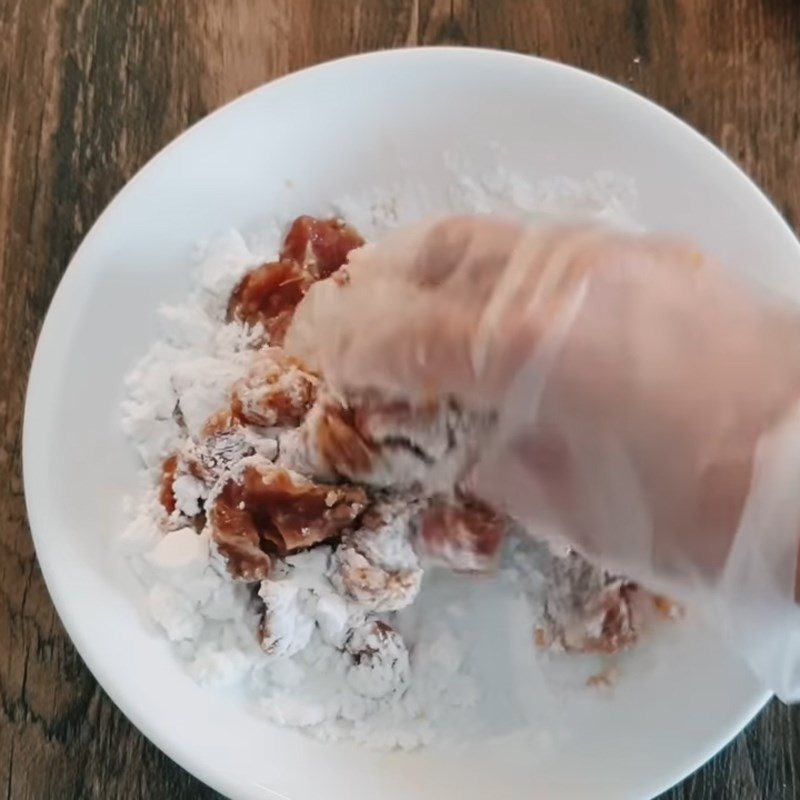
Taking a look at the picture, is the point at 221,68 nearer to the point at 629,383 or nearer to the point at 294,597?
the point at 294,597

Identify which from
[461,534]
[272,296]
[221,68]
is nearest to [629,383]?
[461,534]

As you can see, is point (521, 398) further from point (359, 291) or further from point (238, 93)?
point (238, 93)

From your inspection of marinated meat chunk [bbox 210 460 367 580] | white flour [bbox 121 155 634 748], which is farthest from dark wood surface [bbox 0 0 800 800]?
marinated meat chunk [bbox 210 460 367 580]

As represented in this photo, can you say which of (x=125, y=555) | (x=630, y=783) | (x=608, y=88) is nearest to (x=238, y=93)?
(x=608, y=88)

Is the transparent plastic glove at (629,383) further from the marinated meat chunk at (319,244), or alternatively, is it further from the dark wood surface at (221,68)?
the dark wood surface at (221,68)

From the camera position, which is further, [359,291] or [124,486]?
[124,486]

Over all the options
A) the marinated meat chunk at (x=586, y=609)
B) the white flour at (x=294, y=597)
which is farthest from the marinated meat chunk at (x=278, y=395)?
the marinated meat chunk at (x=586, y=609)
